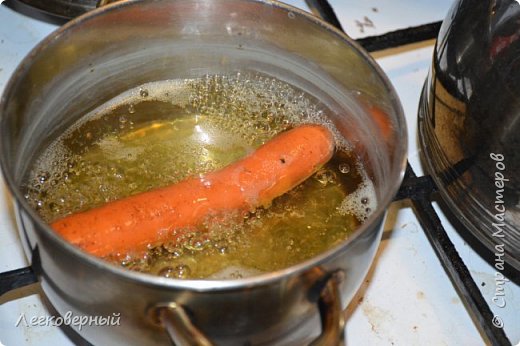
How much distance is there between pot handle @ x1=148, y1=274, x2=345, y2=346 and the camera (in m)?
0.48

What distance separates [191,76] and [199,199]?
0.21 metres

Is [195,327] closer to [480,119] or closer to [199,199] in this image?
[199,199]

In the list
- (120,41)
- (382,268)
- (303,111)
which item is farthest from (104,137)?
(382,268)

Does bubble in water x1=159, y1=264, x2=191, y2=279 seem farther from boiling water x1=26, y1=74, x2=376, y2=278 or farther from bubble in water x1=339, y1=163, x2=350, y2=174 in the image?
bubble in water x1=339, y1=163, x2=350, y2=174

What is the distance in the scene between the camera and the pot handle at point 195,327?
479 mm

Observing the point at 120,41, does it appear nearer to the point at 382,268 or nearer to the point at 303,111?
the point at 303,111

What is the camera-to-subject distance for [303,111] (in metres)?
0.84

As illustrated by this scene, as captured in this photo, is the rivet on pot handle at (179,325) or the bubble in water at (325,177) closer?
the rivet on pot handle at (179,325)

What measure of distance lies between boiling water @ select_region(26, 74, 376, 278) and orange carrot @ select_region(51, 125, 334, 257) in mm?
15

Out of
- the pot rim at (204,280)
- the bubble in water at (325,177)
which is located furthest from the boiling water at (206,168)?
the pot rim at (204,280)

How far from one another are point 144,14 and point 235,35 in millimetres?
115

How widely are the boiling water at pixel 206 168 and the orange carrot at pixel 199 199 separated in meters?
0.01

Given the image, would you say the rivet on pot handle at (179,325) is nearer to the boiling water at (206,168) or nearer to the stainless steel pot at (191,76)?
the stainless steel pot at (191,76)

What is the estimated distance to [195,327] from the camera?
0.49 metres
